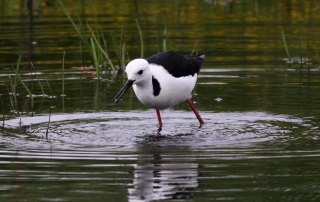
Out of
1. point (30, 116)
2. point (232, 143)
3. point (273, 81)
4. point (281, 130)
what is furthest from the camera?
point (273, 81)

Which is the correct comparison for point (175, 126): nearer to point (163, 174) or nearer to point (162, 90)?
point (162, 90)

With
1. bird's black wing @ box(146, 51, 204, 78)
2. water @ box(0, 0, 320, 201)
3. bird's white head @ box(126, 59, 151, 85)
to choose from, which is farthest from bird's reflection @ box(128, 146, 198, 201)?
bird's black wing @ box(146, 51, 204, 78)

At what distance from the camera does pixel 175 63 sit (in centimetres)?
909

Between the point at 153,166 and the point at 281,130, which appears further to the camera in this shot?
the point at 281,130

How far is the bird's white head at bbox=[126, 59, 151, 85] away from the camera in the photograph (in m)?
8.38

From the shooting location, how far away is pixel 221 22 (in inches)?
688

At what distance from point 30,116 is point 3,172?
272cm

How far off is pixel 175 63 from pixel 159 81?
0.49m

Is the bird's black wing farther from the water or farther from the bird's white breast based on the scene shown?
the water

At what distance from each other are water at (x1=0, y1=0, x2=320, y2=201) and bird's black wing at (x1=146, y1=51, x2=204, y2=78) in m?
0.63

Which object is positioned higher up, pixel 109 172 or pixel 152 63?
pixel 152 63

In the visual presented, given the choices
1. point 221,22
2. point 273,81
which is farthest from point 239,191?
point 221,22

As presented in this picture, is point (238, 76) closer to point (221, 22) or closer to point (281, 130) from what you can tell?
point (281, 130)

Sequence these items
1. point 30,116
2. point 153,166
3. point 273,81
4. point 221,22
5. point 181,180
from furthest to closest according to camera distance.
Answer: point 221,22
point 273,81
point 30,116
point 153,166
point 181,180
